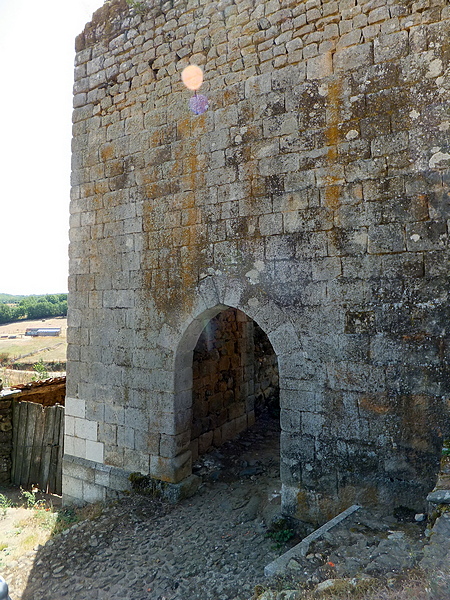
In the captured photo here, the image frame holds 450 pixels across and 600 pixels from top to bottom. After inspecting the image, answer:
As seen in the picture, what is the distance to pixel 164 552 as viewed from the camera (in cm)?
381

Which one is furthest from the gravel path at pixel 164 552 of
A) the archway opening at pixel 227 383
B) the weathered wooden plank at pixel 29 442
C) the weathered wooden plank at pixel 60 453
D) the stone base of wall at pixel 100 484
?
the weathered wooden plank at pixel 29 442

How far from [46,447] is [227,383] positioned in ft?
10.6

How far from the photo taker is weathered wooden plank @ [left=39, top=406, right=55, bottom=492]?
6.59 m

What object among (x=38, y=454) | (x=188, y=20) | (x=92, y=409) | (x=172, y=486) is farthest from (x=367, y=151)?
(x=38, y=454)

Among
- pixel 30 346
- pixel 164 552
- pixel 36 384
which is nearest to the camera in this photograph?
pixel 164 552

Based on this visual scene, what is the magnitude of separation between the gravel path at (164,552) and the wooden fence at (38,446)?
231cm

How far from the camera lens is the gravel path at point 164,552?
11.1ft

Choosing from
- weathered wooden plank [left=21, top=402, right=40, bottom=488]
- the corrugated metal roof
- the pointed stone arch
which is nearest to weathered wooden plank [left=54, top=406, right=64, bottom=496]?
weathered wooden plank [left=21, top=402, right=40, bottom=488]

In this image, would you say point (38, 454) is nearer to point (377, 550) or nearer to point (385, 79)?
point (377, 550)

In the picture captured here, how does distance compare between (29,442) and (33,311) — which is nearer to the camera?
(29,442)

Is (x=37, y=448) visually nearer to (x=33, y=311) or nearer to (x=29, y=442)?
(x=29, y=442)

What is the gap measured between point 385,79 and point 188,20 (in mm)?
2474

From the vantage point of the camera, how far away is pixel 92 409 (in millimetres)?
5199

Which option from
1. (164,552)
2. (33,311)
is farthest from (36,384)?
(33,311)
